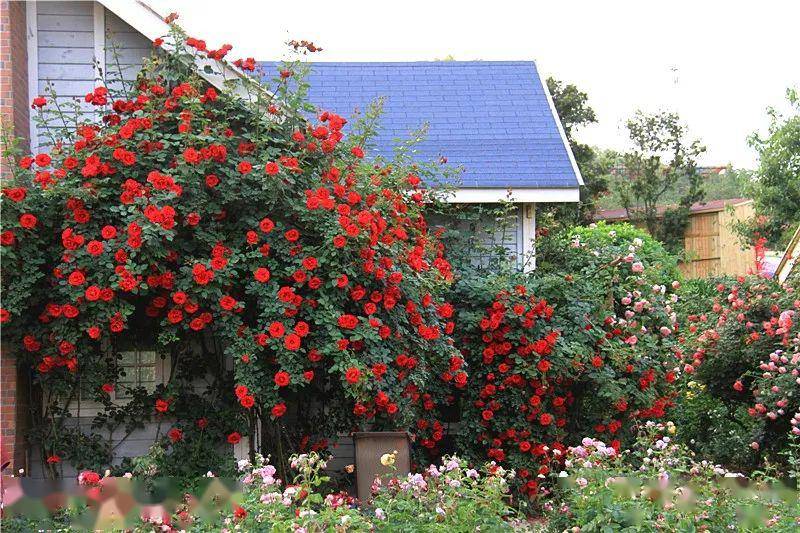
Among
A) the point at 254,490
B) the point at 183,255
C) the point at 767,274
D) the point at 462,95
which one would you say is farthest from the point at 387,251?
the point at 767,274

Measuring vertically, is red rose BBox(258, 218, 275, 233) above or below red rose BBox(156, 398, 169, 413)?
above

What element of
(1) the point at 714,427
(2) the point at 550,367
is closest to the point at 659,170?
(1) the point at 714,427

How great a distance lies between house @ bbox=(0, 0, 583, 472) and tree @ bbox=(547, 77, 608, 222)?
12.7 metres

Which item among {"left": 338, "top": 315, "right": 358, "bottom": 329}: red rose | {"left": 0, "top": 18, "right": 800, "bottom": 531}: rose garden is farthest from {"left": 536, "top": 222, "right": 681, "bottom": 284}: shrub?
{"left": 338, "top": 315, "right": 358, "bottom": 329}: red rose

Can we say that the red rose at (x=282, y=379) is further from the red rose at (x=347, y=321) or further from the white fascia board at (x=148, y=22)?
the white fascia board at (x=148, y=22)

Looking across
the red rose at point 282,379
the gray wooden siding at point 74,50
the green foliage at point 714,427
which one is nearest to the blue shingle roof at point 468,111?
the gray wooden siding at point 74,50

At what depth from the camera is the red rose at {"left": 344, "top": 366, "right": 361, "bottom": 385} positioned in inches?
254

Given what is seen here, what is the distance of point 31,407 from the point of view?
726 centimetres

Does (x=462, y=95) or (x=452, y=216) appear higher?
(x=462, y=95)

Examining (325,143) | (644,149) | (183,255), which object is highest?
(644,149)

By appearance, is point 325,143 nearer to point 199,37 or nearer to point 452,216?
point 199,37

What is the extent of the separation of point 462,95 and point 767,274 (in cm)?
422

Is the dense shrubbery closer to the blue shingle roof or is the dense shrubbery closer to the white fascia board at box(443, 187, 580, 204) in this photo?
the white fascia board at box(443, 187, 580, 204)

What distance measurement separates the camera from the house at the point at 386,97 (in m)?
7.26
